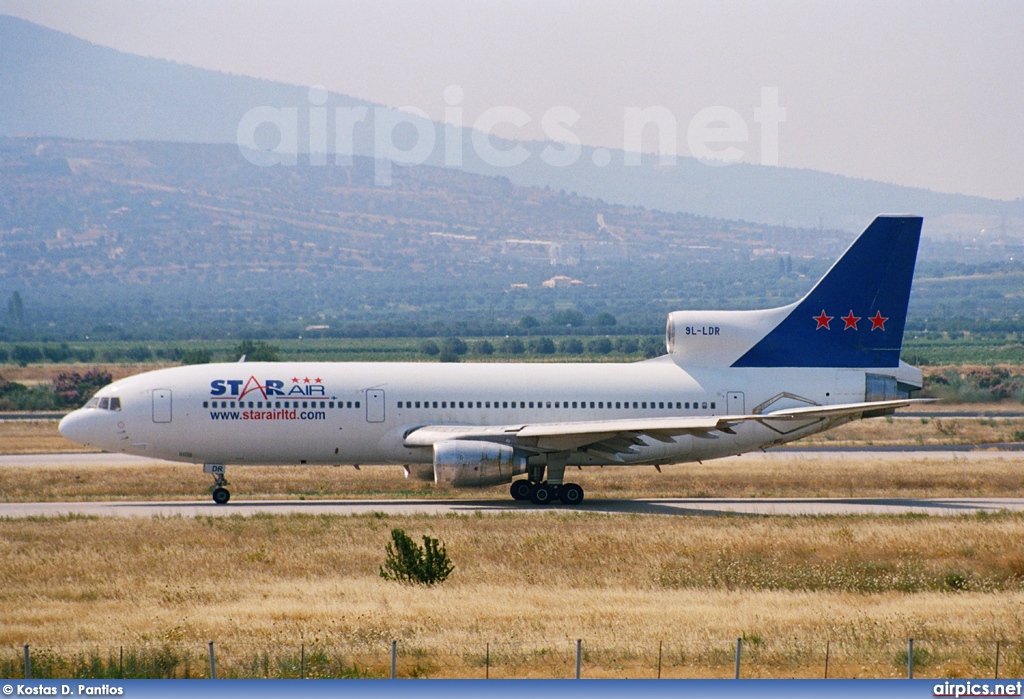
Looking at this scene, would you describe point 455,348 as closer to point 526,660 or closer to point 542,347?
point 542,347

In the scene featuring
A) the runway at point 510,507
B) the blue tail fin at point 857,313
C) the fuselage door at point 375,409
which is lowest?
the runway at point 510,507

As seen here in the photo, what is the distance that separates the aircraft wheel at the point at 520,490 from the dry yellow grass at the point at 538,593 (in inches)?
192

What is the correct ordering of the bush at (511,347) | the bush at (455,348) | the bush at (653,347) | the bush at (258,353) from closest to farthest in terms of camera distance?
the bush at (258,353) < the bush at (653,347) < the bush at (455,348) < the bush at (511,347)

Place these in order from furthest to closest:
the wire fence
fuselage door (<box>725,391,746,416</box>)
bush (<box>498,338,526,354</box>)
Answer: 1. bush (<box>498,338,526,354</box>)
2. fuselage door (<box>725,391,746,416</box>)
3. the wire fence

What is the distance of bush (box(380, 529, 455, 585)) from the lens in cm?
2645

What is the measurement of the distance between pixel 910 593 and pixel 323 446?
62.1 ft

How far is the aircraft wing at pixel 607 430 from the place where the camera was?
36.9 metres

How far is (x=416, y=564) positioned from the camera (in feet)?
86.8

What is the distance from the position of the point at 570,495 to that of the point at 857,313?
35.3 feet

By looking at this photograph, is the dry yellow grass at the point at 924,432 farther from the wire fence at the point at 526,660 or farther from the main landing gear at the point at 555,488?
the wire fence at the point at 526,660

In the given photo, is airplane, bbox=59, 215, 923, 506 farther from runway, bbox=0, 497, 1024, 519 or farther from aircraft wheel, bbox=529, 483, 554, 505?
runway, bbox=0, 497, 1024, 519

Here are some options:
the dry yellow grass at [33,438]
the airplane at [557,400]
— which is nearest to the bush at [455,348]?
the dry yellow grass at [33,438]

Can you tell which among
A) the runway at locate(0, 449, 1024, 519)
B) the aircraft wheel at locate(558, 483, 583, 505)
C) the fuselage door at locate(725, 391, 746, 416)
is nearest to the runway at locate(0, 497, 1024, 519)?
the runway at locate(0, 449, 1024, 519)

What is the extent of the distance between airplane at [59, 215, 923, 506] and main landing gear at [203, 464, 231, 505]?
56mm
